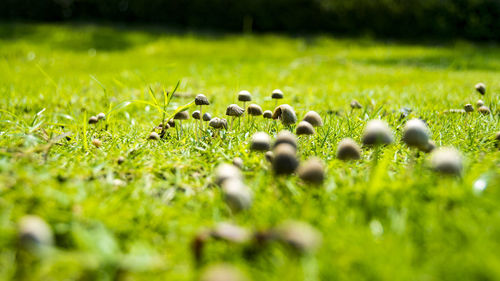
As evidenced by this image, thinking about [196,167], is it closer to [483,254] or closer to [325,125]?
[325,125]

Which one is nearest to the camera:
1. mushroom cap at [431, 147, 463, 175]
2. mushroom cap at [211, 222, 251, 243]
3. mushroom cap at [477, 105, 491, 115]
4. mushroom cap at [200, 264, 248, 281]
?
mushroom cap at [200, 264, 248, 281]

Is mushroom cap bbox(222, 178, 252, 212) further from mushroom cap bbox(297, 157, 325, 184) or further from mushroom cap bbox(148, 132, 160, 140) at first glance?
mushroom cap bbox(148, 132, 160, 140)

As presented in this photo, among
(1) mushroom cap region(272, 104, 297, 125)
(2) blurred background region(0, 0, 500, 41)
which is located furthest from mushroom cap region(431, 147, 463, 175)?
(2) blurred background region(0, 0, 500, 41)

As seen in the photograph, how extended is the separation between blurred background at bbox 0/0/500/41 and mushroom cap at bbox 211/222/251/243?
12.4 m

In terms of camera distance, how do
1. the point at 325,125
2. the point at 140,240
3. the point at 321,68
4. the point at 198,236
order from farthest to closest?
1. the point at 321,68
2. the point at 325,125
3. the point at 140,240
4. the point at 198,236

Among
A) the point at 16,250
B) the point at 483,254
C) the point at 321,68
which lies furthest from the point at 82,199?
the point at 321,68

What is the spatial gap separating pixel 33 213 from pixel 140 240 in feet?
1.41

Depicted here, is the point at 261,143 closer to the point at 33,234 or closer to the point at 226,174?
the point at 226,174

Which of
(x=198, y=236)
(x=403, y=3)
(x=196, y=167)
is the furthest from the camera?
(x=403, y=3)

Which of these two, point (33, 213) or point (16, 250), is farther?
point (33, 213)

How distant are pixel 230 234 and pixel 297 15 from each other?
13.9 metres

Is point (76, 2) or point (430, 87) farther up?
point (76, 2)

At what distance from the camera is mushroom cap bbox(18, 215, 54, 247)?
106 cm

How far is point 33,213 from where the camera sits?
133cm
